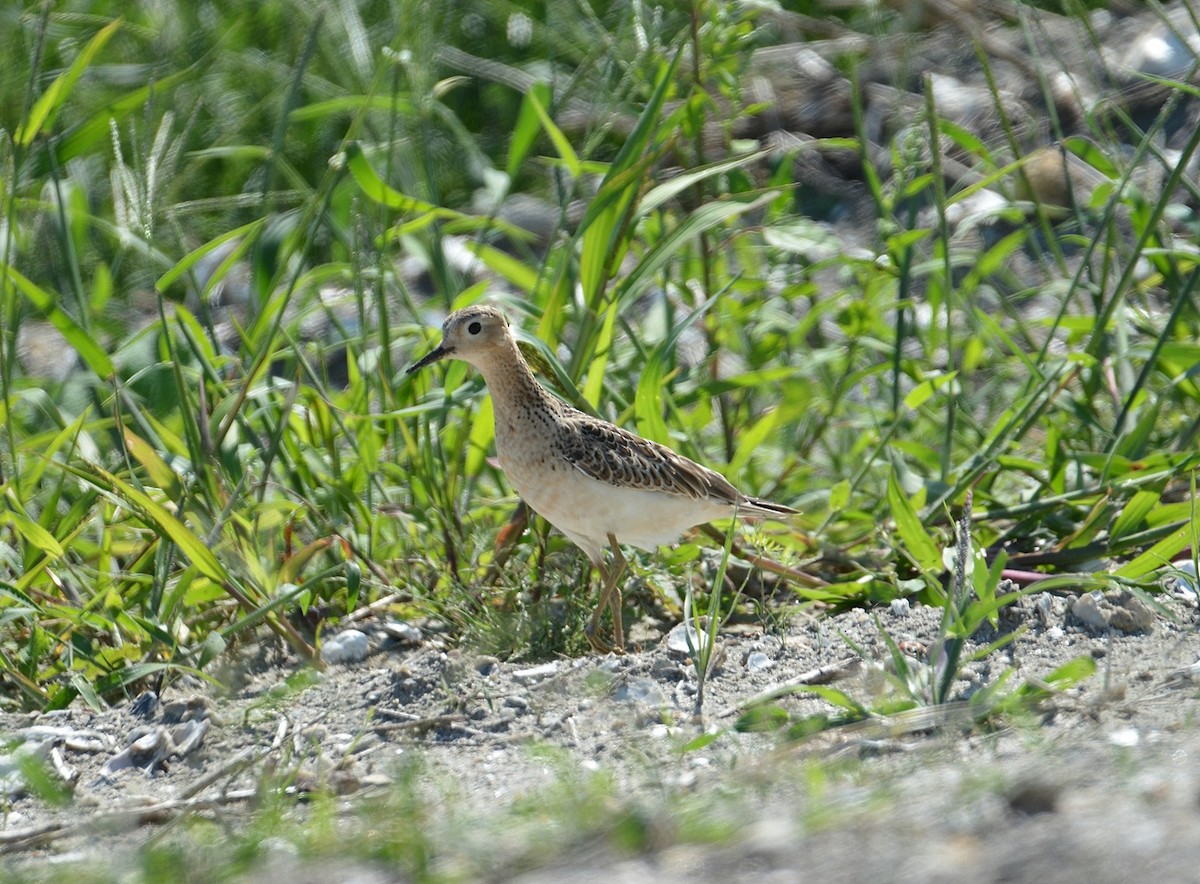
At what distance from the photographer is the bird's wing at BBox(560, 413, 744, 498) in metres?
4.11

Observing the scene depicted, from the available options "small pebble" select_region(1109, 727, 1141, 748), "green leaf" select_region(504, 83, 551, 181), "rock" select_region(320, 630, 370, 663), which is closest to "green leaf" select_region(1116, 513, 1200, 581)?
"small pebble" select_region(1109, 727, 1141, 748)

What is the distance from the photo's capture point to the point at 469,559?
4.45 metres

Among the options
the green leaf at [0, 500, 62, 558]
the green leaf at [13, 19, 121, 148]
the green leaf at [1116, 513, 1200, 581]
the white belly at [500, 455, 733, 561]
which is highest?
the green leaf at [13, 19, 121, 148]

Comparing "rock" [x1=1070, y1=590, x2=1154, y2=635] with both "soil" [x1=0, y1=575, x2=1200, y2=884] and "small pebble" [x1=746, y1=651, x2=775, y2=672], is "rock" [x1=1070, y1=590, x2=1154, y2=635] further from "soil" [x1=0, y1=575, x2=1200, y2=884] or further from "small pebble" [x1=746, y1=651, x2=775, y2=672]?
"small pebble" [x1=746, y1=651, x2=775, y2=672]

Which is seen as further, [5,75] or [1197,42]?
[1197,42]

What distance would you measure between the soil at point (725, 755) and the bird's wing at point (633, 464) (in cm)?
44

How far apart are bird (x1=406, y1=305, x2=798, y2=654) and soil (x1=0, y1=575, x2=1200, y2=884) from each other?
1.14ft

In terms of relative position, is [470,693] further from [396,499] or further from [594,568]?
[396,499]

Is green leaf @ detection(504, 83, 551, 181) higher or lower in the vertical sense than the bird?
higher

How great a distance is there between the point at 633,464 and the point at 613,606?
42 centimetres

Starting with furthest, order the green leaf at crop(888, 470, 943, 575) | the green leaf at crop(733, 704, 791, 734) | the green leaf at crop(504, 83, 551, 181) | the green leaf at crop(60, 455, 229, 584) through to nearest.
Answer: the green leaf at crop(504, 83, 551, 181)
the green leaf at crop(888, 470, 943, 575)
the green leaf at crop(60, 455, 229, 584)
the green leaf at crop(733, 704, 791, 734)

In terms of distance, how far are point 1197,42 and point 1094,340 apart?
11.2ft

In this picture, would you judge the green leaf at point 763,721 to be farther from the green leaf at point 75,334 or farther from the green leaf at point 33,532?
the green leaf at point 75,334

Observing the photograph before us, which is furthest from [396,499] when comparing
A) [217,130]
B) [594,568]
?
[217,130]
